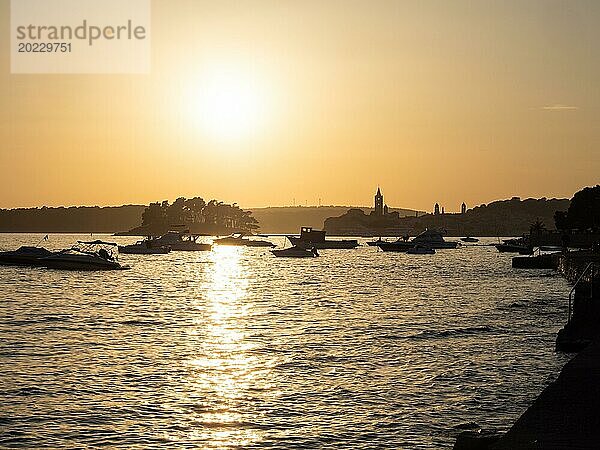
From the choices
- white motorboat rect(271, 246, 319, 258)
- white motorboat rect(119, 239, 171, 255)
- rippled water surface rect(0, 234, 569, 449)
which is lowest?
rippled water surface rect(0, 234, 569, 449)

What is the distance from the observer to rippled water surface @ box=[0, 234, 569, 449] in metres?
19.7

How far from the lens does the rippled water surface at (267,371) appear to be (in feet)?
64.6

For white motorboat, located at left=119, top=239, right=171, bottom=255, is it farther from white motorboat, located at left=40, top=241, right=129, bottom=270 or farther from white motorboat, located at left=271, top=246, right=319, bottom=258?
white motorboat, located at left=40, top=241, right=129, bottom=270

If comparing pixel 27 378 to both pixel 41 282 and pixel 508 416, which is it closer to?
pixel 508 416

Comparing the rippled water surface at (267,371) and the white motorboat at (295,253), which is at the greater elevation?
the white motorboat at (295,253)

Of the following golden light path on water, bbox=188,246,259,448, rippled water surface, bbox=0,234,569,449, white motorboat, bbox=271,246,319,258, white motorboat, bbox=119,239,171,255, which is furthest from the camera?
white motorboat, bbox=119,239,171,255

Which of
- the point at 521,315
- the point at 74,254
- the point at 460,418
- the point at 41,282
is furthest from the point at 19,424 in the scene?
the point at 74,254

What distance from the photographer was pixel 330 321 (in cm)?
4619

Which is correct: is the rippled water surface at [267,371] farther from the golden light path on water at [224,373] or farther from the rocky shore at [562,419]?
the rocky shore at [562,419]

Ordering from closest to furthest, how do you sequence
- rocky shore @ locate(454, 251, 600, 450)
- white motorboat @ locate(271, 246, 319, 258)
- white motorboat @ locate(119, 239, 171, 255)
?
rocky shore @ locate(454, 251, 600, 450) → white motorboat @ locate(271, 246, 319, 258) → white motorboat @ locate(119, 239, 171, 255)

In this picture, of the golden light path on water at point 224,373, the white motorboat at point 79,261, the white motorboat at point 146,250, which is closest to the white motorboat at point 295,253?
the white motorboat at point 146,250

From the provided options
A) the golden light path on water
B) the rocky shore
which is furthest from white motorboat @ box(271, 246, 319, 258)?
the rocky shore

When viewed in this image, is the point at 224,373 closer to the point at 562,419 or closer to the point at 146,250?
the point at 562,419

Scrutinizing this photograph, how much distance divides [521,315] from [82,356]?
28982 mm
